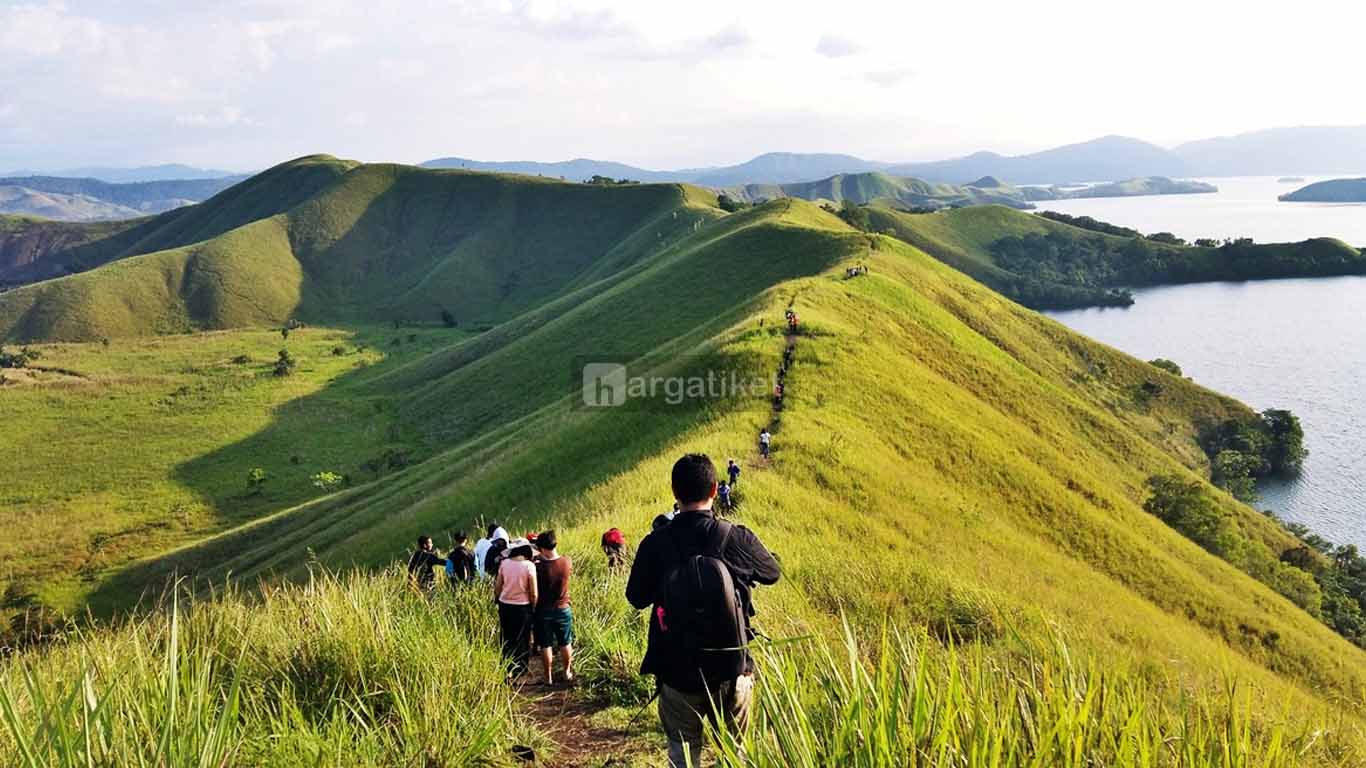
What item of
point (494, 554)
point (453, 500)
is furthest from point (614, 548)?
point (453, 500)

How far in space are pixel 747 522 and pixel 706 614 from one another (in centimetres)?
1003

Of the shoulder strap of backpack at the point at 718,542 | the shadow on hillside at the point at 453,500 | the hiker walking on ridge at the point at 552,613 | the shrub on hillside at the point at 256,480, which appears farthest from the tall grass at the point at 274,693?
the shrub on hillside at the point at 256,480

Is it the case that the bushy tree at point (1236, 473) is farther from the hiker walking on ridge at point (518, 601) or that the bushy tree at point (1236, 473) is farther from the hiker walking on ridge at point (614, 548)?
the hiker walking on ridge at point (518, 601)

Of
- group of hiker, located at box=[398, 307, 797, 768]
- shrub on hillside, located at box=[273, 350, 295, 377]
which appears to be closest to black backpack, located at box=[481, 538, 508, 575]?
group of hiker, located at box=[398, 307, 797, 768]

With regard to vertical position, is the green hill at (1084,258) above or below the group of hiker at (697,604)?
above

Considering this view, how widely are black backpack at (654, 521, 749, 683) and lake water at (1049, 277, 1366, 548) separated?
69.8 meters

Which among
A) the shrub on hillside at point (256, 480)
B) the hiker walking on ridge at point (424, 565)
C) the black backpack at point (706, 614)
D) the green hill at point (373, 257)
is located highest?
the green hill at point (373, 257)

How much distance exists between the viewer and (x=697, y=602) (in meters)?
4.21

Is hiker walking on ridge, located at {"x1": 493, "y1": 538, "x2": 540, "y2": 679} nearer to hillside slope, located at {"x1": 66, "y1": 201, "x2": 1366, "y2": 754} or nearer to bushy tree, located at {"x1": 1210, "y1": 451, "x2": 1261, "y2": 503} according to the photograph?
hillside slope, located at {"x1": 66, "y1": 201, "x2": 1366, "y2": 754}

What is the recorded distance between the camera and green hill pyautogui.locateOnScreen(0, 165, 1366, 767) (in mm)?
Answer: 3537

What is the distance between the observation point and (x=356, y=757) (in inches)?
152

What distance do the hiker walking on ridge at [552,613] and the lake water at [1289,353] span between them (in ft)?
226

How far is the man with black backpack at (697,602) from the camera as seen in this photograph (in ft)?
13.9

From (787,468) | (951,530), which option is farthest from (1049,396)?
(787,468)
